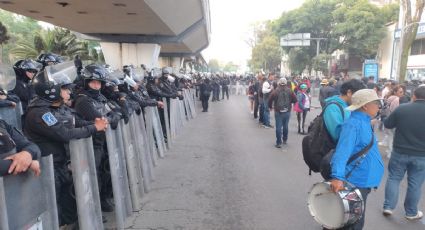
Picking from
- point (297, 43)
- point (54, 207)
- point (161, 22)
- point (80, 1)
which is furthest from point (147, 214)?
point (297, 43)

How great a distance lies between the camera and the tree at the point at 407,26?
786 inches

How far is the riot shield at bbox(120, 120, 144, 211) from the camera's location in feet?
17.1

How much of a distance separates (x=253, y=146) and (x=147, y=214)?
543 cm

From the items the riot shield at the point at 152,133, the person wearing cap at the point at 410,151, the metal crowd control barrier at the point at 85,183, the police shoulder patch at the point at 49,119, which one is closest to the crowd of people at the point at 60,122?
the police shoulder patch at the point at 49,119

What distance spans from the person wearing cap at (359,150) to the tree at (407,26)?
19222 mm

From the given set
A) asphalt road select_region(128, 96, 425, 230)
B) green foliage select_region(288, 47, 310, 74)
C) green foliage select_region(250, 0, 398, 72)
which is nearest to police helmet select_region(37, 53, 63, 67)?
asphalt road select_region(128, 96, 425, 230)

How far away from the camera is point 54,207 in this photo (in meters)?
3.15

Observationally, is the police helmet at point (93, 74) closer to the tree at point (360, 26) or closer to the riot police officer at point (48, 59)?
the riot police officer at point (48, 59)

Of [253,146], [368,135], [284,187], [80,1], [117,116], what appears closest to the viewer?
[368,135]

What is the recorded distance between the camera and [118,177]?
16.0ft

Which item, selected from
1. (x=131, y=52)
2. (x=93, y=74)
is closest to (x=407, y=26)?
(x=131, y=52)

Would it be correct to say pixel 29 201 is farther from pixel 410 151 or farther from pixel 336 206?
pixel 410 151

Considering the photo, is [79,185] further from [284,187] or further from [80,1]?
[80,1]

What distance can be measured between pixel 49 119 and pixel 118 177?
142cm
